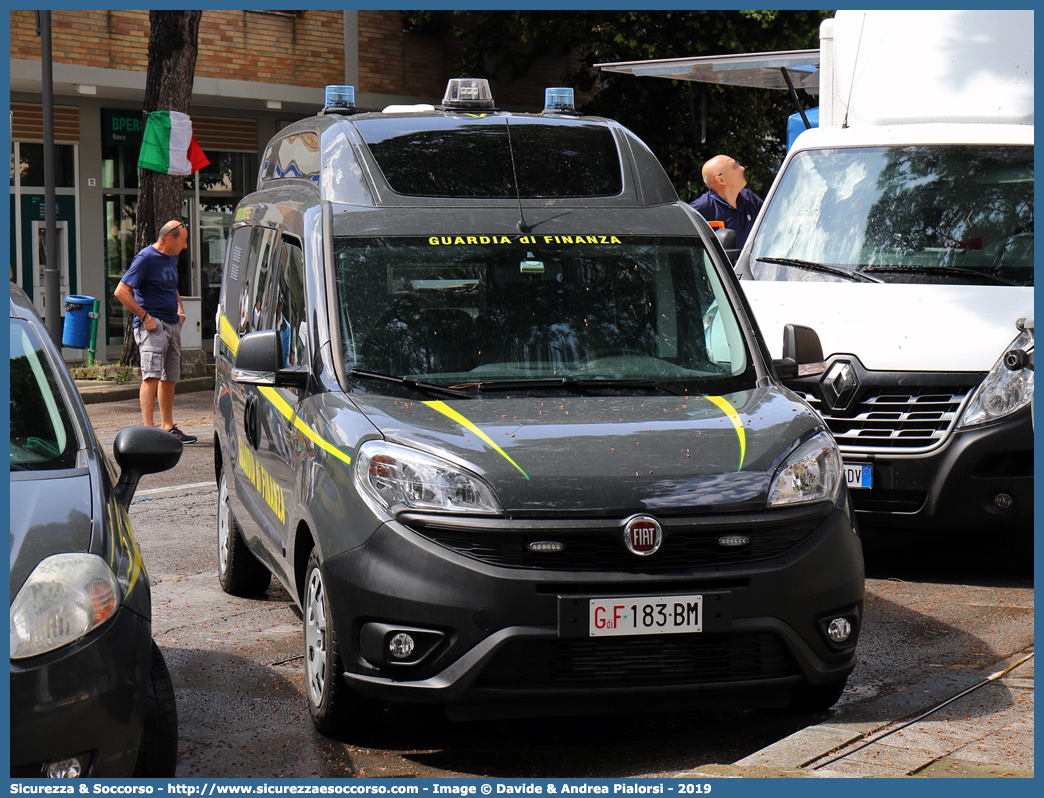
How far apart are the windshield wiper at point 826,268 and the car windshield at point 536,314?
7.68 feet

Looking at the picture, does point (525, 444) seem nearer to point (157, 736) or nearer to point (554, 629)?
point (554, 629)

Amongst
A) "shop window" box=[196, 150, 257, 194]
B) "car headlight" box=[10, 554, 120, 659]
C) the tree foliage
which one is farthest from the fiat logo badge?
"shop window" box=[196, 150, 257, 194]

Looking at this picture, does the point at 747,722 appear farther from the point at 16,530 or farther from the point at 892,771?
the point at 16,530

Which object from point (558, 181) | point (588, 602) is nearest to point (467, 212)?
point (558, 181)

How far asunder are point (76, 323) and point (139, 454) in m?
15.0

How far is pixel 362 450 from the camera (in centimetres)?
446

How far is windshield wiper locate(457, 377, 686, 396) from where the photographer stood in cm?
497

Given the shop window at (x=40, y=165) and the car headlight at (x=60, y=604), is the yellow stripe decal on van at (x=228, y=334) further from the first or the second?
the shop window at (x=40, y=165)

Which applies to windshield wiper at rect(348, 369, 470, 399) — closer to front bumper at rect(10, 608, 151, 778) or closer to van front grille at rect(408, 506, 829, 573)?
van front grille at rect(408, 506, 829, 573)

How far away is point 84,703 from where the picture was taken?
334 cm

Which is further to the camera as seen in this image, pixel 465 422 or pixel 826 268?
pixel 826 268

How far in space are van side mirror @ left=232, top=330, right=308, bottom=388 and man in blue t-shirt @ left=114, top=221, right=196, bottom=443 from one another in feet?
23.9

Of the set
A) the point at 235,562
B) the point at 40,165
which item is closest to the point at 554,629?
the point at 235,562

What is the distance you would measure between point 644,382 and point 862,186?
360 cm
